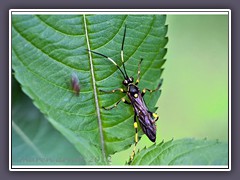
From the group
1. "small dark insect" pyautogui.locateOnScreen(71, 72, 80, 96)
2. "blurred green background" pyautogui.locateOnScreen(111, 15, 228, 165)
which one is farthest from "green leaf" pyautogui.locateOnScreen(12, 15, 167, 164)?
"blurred green background" pyautogui.locateOnScreen(111, 15, 228, 165)

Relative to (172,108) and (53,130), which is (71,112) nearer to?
(53,130)

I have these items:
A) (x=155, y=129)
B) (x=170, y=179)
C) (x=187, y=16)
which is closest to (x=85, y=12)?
(x=187, y=16)

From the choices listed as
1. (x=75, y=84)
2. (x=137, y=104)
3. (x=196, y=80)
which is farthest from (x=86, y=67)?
(x=196, y=80)

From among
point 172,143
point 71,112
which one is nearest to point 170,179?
point 172,143

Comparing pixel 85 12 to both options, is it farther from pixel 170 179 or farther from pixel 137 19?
pixel 170 179

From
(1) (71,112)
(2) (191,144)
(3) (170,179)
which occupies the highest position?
(1) (71,112)

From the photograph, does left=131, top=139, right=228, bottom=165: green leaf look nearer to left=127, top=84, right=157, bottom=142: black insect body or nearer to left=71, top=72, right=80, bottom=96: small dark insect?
left=127, top=84, right=157, bottom=142: black insect body

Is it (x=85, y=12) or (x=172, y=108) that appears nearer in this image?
(x=85, y=12)
